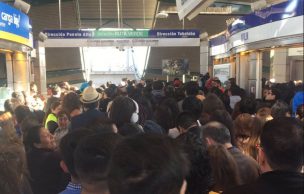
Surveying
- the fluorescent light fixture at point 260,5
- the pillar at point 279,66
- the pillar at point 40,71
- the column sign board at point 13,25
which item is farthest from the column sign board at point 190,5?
the pillar at point 40,71

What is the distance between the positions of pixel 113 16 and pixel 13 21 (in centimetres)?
1237

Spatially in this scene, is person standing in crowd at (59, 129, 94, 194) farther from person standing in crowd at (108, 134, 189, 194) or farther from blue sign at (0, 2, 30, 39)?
blue sign at (0, 2, 30, 39)

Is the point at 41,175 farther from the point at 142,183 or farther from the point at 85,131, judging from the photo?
the point at 142,183

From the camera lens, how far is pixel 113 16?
65.6 ft

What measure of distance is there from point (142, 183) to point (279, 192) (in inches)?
28.6

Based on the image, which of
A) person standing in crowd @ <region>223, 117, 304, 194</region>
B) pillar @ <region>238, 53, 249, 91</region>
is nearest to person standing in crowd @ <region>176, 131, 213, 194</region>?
person standing in crowd @ <region>223, 117, 304, 194</region>

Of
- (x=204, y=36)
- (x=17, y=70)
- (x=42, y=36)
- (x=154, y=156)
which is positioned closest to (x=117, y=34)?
(x=42, y=36)

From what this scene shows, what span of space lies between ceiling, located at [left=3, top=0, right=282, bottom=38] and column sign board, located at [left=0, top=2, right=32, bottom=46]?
717 cm

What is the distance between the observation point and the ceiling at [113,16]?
1684cm

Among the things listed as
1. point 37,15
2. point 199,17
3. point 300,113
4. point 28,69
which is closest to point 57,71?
point 37,15

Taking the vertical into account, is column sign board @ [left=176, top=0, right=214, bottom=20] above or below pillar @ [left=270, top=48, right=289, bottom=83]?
above

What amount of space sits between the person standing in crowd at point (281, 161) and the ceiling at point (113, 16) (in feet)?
48.3

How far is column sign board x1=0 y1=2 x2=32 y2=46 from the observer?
724 cm

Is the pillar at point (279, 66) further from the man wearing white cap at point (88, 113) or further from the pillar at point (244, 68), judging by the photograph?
the man wearing white cap at point (88, 113)
